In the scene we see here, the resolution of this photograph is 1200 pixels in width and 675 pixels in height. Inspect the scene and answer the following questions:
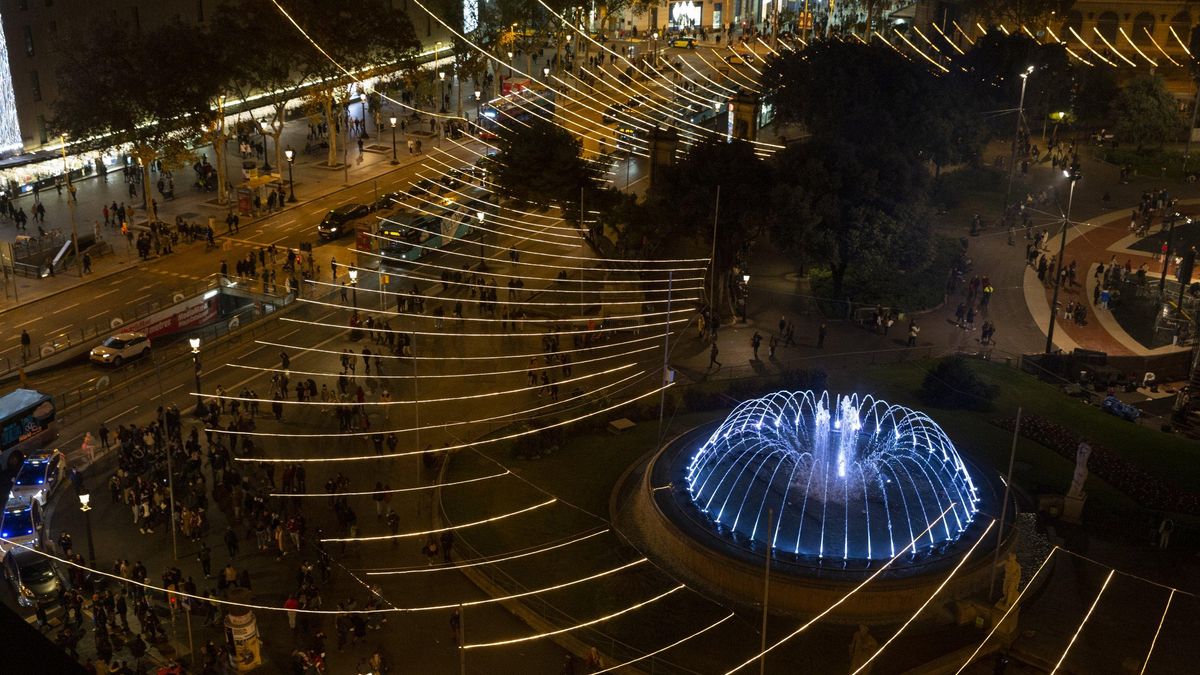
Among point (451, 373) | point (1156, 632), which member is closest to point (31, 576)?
point (451, 373)

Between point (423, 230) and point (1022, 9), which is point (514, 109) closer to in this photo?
point (423, 230)

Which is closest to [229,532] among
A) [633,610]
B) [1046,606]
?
[633,610]

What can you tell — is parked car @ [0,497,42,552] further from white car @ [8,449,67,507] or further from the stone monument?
the stone monument

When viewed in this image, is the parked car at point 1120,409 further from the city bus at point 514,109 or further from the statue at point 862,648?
the city bus at point 514,109

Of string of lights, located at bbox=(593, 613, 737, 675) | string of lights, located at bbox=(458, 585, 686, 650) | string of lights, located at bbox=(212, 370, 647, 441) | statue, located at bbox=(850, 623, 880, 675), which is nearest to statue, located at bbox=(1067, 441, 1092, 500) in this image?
statue, located at bbox=(850, 623, 880, 675)

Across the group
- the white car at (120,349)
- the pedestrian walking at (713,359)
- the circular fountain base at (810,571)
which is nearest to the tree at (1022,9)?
the pedestrian walking at (713,359)

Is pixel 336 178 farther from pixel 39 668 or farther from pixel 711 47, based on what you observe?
pixel 39 668
